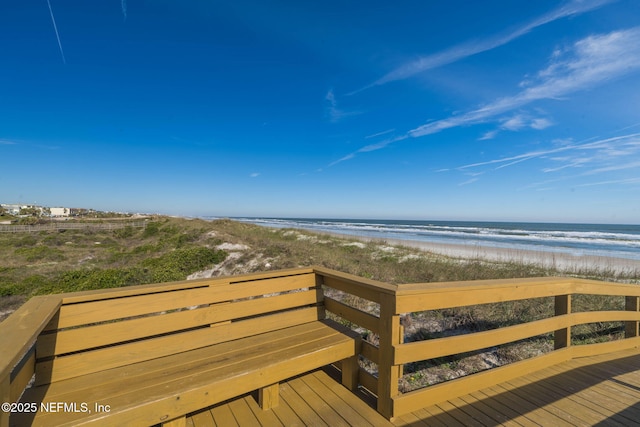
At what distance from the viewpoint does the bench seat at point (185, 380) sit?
1611 millimetres

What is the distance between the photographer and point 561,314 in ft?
10.3

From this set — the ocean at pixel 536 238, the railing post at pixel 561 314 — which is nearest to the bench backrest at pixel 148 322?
the railing post at pixel 561 314

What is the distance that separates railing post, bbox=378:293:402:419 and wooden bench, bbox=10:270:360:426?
0.34 meters

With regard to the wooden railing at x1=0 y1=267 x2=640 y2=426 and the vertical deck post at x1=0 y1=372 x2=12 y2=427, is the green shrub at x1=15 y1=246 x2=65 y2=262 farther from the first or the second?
the vertical deck post at x1=0 y1=372 x2=12 y2=427

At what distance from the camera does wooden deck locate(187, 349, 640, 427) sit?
216 cm

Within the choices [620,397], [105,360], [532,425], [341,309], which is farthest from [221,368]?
[620,397]

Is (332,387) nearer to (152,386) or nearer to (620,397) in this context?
(152,386)

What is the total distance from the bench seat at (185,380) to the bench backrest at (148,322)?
3.1 inches

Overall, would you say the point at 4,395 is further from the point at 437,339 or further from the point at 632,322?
the point at 632,322

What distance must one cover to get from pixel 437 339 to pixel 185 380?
Answer: 6.10 ft

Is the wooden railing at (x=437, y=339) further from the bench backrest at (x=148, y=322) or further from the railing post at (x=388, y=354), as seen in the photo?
the bench backrest at (x=148, y=322)

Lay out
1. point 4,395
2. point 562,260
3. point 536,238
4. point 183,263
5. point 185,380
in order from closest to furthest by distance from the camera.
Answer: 1. point 4,395
2. point 185,380
3. point 183,263
4. point 562,260
5. point 536,238

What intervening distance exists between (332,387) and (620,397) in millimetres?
2556

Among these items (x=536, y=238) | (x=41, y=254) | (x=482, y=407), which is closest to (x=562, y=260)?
(x=482, y=407)
